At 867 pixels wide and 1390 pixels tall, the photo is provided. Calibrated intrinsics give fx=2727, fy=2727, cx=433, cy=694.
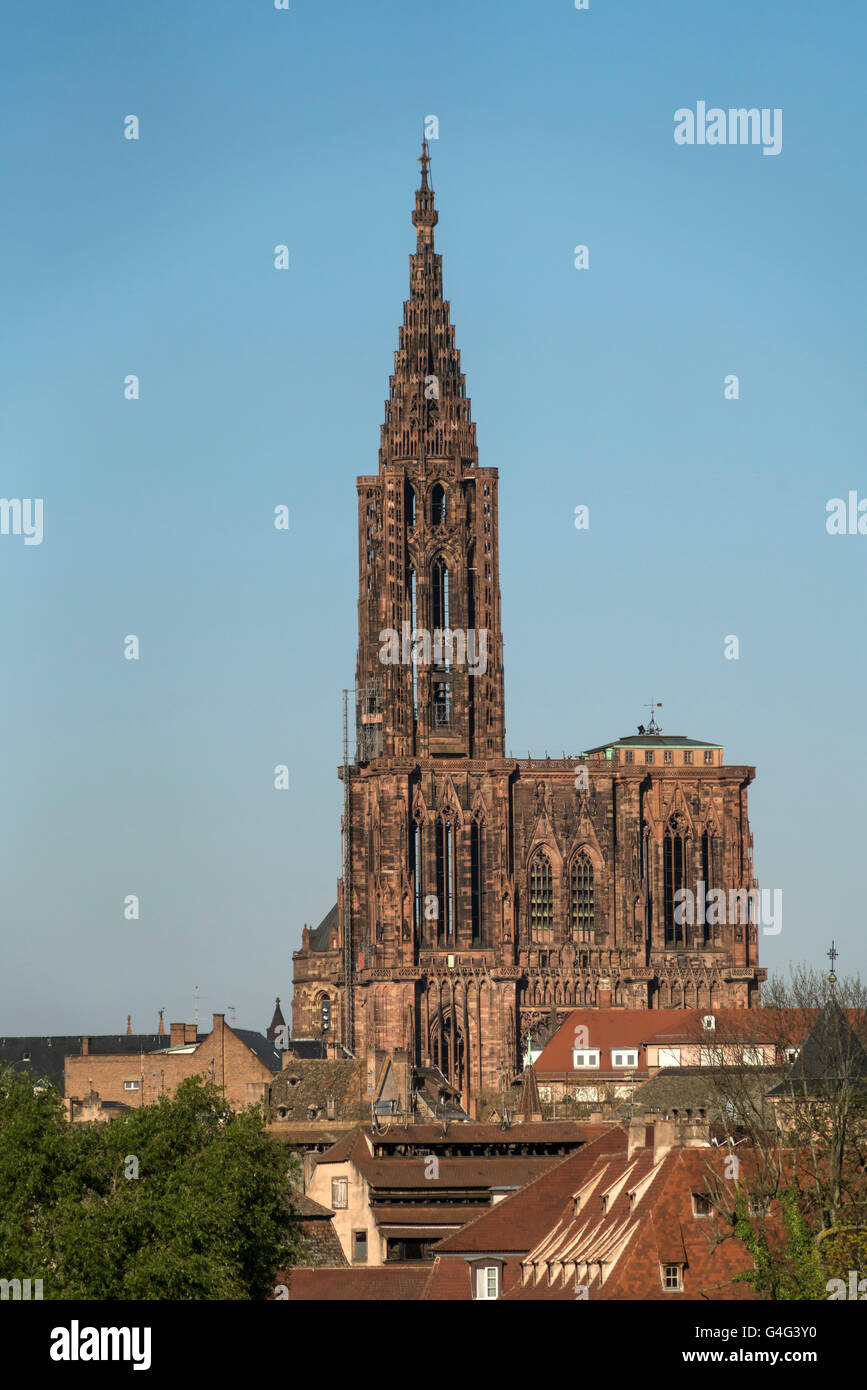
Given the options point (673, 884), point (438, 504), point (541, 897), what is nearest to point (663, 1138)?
point (541, 897)

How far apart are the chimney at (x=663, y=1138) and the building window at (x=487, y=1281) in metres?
6.60

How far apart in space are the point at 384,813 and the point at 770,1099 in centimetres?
6961

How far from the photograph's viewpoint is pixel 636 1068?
161 metres

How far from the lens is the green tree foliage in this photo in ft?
241

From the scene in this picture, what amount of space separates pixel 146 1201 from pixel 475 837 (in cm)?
9905

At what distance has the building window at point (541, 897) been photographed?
177 meters

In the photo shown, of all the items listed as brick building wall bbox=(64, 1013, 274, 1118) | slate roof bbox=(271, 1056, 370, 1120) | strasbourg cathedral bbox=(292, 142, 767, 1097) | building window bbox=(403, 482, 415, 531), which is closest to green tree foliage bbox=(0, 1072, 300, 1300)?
slate roof bbox=(271, 1056, 370, 1120)

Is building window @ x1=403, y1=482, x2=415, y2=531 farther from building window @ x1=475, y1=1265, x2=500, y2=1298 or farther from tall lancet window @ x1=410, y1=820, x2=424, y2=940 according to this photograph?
building window @ x1=475, y1=1265, x2=500, y2=1298

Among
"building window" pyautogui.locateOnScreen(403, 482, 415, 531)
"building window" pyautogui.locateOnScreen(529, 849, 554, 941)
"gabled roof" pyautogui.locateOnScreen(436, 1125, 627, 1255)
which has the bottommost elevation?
"gabled roof" pyautogui.locateOnScreen(436, 1125, 627, 1255)

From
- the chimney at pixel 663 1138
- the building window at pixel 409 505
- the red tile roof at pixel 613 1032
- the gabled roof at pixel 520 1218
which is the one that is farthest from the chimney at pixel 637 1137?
the building window at pixel 409 505

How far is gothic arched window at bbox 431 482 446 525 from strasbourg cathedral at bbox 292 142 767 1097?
5.8 inches

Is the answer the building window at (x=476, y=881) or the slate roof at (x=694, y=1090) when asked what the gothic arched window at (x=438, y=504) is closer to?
the building window at (x=476, y=881)

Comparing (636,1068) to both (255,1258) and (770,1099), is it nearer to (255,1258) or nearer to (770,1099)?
(770,1099)
